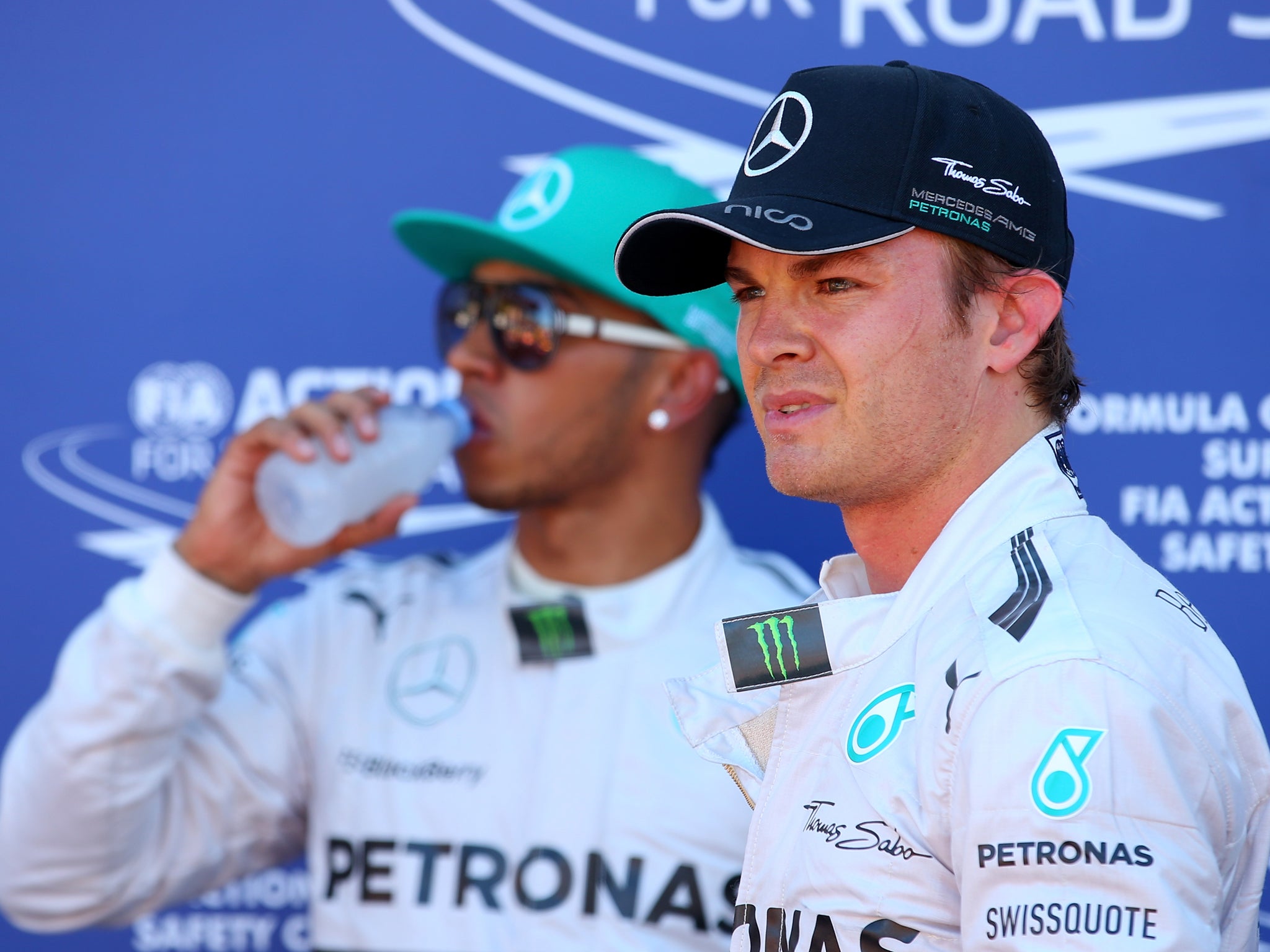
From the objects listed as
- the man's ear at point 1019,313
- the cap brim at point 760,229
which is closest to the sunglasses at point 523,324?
the cap brim at point 760,229

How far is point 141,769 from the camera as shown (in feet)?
5.73

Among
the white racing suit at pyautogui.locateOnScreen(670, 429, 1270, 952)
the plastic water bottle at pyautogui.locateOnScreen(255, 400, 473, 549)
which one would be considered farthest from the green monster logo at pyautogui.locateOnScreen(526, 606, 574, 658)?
the white racing suit at pyautogui.locateOnScreen(670, 429, 1270, 952)

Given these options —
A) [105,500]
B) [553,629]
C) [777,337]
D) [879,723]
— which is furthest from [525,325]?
[879,723]

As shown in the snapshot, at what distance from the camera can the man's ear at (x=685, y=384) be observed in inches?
78.0

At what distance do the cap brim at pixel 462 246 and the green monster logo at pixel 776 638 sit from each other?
35.6 inches

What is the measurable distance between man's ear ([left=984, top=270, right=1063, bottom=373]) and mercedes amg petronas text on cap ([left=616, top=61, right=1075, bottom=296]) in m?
0.02

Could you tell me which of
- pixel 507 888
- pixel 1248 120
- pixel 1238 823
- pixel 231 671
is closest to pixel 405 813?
pixel 507 888

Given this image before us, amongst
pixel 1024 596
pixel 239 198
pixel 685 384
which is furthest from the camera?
pixel 239 198

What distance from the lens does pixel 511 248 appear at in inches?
74.8

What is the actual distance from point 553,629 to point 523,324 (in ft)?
1.36

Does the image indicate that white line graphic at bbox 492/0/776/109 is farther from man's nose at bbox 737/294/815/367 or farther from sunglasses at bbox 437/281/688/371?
man's nose at bbox 737/294/815/367

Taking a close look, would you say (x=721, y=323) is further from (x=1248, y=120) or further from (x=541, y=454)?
(x=1248, y=120)

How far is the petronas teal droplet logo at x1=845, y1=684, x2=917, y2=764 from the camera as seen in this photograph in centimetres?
Result: 94

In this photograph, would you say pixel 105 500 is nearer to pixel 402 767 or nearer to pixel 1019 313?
pixel 402 767
